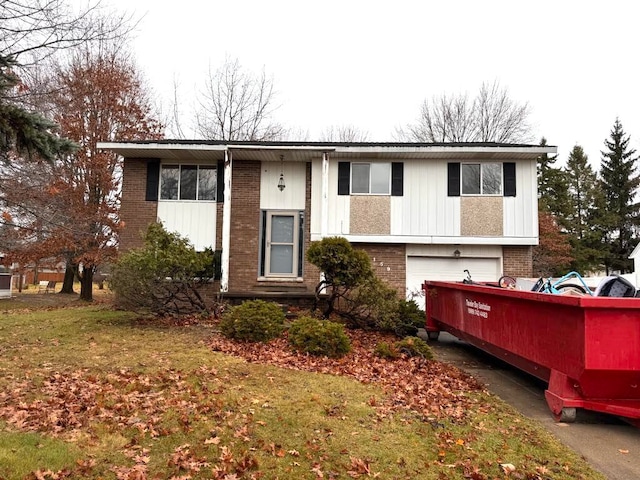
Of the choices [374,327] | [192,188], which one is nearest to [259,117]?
[192,188]

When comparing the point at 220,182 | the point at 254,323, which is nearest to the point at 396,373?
the point at 254,323

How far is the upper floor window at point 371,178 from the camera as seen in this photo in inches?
516

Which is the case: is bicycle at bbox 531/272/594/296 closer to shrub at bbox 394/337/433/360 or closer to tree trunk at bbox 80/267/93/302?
shrub at bbox 394/337/433/360

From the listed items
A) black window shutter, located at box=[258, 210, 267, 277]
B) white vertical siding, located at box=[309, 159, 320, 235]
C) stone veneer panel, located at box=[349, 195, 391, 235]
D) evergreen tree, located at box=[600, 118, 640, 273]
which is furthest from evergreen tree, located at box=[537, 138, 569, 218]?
black window shutter, located at box=[258, 210, 267, 277]

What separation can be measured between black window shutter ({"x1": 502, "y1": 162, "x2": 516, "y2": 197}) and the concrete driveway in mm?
6682

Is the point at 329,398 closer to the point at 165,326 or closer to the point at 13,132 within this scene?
the point at 13,132

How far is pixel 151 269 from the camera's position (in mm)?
9195

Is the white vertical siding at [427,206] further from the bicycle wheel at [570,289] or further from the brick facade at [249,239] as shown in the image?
the bicycle wheel at [570,289]

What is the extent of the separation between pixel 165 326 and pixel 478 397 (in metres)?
6.68

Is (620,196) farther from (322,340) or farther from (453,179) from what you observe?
(322,340)

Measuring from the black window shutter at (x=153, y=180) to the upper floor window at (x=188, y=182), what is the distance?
152mm

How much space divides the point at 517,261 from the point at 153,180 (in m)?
11.2

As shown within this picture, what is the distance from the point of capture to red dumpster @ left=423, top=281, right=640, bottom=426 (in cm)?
427

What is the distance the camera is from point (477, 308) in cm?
717
